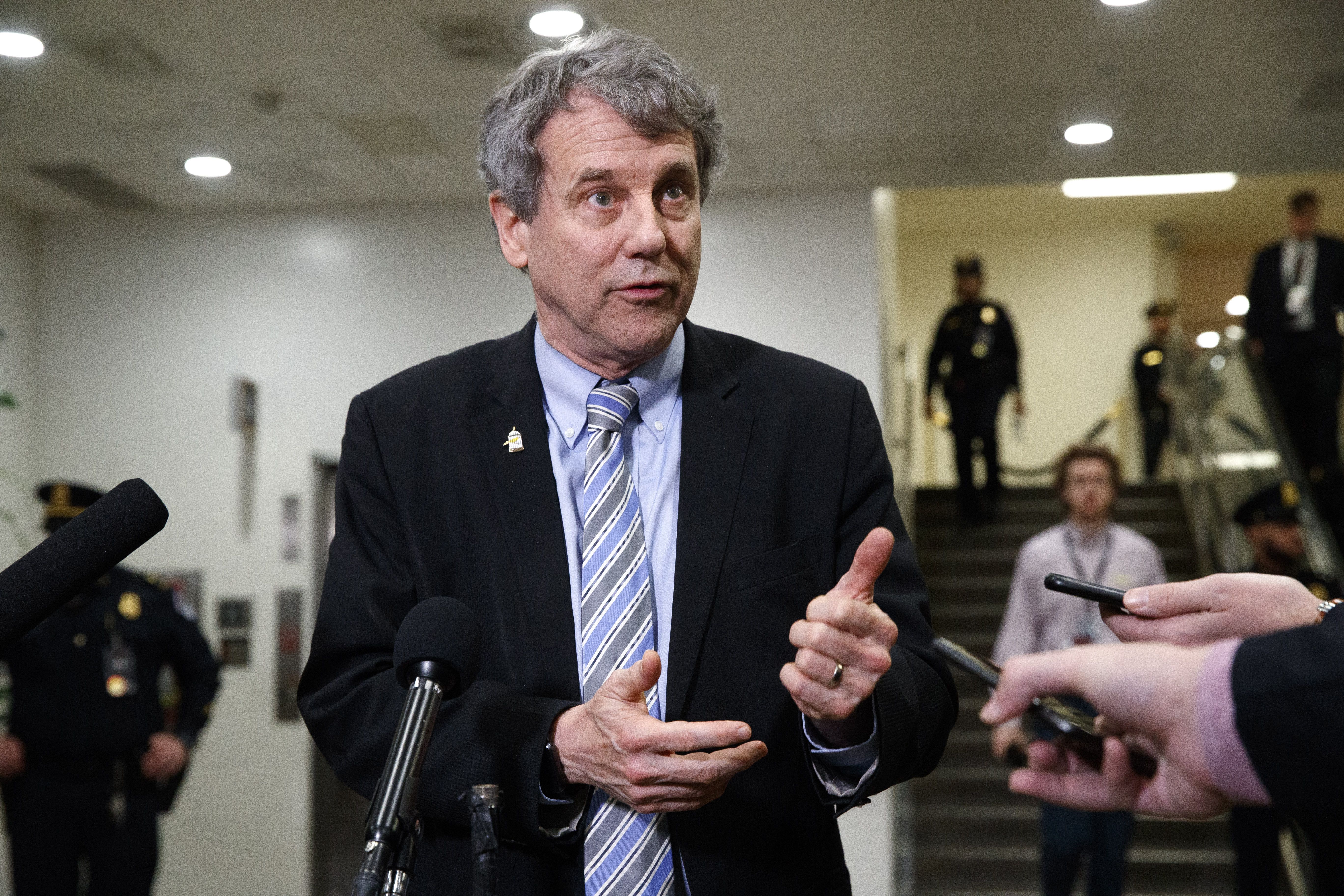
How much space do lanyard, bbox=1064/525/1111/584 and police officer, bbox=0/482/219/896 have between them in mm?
3668

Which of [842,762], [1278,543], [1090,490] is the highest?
[1090,490]

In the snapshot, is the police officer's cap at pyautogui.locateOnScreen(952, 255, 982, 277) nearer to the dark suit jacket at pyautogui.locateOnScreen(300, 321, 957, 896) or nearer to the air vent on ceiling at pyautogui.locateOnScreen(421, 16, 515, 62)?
the air vent on ceiling at pyautogui.locateOnScreen(421, 16, 515, 62)

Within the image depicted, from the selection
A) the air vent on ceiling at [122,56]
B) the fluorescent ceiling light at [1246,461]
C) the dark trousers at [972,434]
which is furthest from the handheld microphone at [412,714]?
the dark trousers at [972,434]

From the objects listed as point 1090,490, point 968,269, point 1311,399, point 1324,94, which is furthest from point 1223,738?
point 968,269

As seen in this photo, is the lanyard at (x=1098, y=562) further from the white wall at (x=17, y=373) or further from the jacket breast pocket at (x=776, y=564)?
the white wall at (x=17, y=373)

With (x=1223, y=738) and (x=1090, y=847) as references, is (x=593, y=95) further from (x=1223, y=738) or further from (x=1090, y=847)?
(x=1090, y=847)

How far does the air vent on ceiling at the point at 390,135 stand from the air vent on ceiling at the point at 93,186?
4.95 ft

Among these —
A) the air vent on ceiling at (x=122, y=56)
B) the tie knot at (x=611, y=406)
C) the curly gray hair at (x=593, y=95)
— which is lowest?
the tie knot at (x=611, y=406)

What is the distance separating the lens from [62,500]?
5.01 m

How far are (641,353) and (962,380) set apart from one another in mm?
7679

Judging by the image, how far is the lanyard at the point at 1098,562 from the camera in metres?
5.23

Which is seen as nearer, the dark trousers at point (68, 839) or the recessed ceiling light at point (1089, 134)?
the dark trousers at point (68, 839)

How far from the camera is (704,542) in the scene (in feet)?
5.28

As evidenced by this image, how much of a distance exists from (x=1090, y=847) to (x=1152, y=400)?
331 inches
